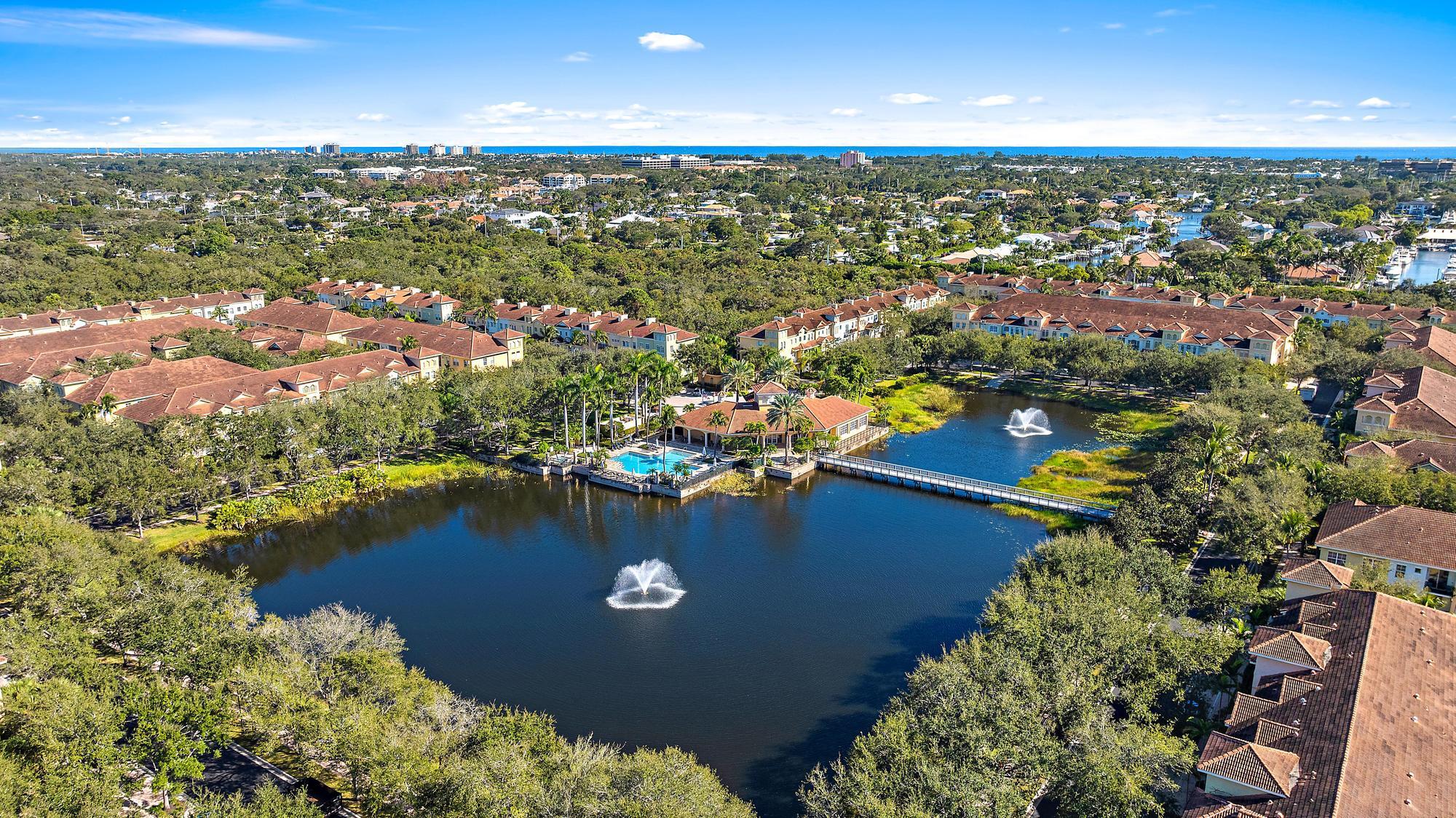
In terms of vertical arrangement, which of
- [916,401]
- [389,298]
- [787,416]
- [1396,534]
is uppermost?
[389,298]

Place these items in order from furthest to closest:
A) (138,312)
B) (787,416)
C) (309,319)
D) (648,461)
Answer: (138,312), (309,319), (648,461), (787,416)

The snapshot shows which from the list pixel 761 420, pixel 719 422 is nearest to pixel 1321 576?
pixel 761 420

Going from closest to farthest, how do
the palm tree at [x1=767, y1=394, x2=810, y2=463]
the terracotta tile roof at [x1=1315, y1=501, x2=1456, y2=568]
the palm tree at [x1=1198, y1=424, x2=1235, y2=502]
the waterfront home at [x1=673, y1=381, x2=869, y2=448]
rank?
the terracotta tile roof at [x1=1315, y1=501, x2=1456, y2=568]
the palm tree at [x1=1198, y1=424, x2=1235, y2=502]
the palm tree at [x1=767, y1=394, x2=810, y2=463]
the waterfront home at [x1=673, y1=381, x2=869, y2=448]

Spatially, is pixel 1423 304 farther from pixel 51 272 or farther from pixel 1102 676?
pixel 51 272

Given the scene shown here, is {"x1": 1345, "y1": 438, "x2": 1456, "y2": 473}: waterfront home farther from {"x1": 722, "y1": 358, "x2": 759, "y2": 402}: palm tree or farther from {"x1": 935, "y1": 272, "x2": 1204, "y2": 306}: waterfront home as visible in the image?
{"x1": 935, "y1": 272, "x2": 1204, "y2": 306}: waterfront home

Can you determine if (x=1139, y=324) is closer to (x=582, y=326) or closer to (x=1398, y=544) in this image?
(x=1398, y=544)

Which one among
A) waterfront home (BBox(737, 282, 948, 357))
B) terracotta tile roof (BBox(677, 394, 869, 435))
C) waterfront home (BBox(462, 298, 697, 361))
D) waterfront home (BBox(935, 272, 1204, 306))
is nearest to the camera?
terracotta tile roof (BBox(677, 394, 869, 435))

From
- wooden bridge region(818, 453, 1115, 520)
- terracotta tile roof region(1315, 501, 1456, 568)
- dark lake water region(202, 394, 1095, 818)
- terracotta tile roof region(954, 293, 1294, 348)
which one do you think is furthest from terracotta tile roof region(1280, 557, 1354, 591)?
terracotta tile roof region(954, 293, 1294, 348)
